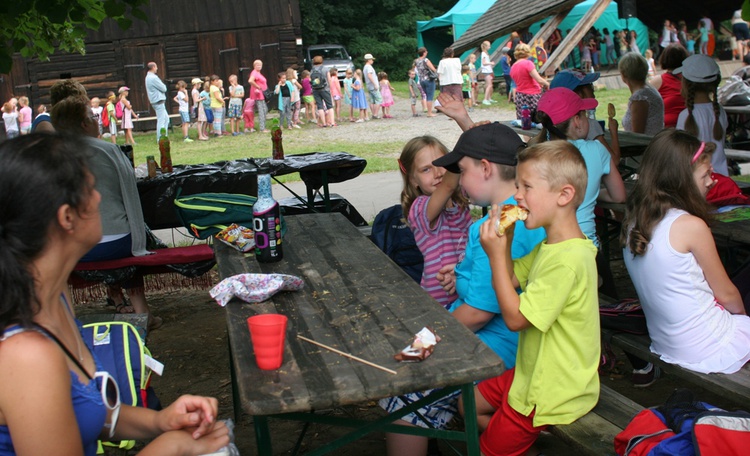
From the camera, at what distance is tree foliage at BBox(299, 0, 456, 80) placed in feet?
125

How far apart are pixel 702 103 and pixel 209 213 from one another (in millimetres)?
4076

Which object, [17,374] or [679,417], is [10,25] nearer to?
[17,374]

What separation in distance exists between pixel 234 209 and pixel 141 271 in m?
1.18

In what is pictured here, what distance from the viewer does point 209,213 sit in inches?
191

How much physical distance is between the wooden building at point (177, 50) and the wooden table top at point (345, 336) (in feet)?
72.3

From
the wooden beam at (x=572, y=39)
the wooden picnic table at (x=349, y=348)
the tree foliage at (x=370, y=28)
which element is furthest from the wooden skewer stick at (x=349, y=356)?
the tree foliage at (x=370, y=28)

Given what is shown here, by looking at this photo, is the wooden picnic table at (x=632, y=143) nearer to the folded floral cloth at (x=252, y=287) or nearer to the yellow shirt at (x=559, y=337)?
the yellow shirt at (x=559, y=337)

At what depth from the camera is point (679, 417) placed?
2.38 meters

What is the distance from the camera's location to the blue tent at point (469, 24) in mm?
27828

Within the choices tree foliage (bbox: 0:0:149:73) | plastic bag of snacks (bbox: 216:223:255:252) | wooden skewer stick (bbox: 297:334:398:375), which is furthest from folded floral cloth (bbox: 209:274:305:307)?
tree foliage (bbox: 0:0:149:73)

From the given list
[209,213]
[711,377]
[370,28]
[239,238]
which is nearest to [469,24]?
[370,28]

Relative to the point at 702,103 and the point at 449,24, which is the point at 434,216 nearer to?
the point at 702,103

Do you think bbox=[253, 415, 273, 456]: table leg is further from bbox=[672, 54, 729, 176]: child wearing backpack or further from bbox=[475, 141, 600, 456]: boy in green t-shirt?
bbox=[672, 54, 729, 176]: child wearing backpack

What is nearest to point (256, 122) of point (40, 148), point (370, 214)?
point (370, 214)
